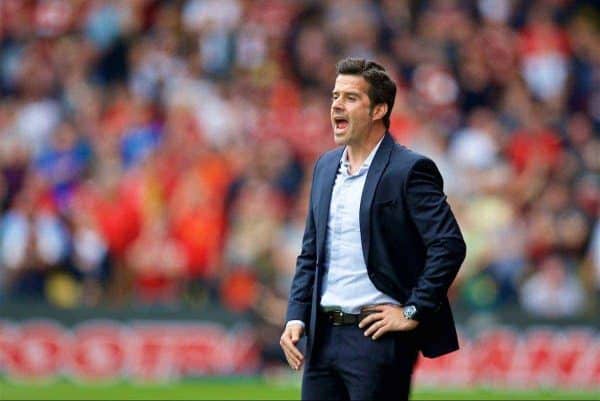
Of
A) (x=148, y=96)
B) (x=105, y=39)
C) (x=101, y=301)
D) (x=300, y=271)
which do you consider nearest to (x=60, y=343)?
(x=101, y=301)

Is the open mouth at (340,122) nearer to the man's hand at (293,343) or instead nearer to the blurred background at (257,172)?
the man's hand at (293,343)

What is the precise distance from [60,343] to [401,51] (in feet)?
17.4

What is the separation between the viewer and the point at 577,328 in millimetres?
14469

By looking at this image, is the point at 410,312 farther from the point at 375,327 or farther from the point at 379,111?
the point at 379,111

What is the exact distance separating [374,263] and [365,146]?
1.84ft

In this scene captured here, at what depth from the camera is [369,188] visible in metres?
6.45

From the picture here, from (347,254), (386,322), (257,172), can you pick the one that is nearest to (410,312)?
(386,322)

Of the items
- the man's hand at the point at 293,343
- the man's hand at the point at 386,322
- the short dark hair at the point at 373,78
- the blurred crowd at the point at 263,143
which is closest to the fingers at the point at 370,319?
the man's hand at the point at 386,322

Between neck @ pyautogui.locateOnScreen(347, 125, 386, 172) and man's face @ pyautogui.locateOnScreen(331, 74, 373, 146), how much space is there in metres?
0.07

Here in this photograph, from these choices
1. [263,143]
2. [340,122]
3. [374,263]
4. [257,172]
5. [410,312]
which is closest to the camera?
[410,312]

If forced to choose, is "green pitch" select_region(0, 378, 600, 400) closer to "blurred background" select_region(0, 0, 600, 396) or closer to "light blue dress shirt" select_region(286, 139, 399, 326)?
"blurred background" select_region(0, 0, 600, 396)

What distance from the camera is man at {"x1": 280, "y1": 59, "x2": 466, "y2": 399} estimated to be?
632 centimetres

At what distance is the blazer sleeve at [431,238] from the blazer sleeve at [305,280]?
55 centimetres

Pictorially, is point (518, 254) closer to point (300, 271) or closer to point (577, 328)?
point (577, 328)
